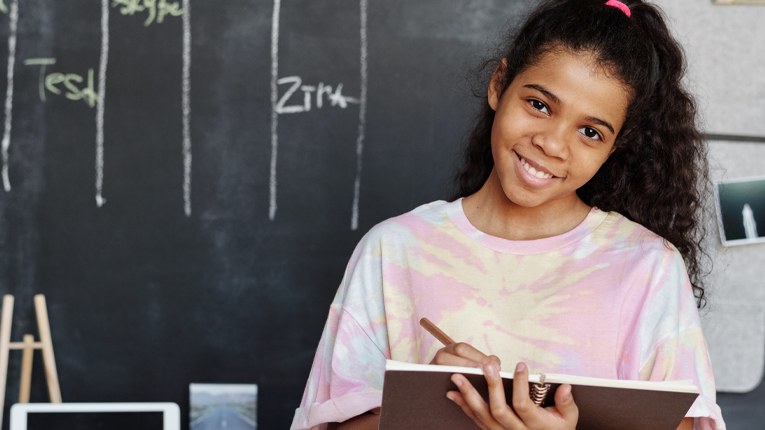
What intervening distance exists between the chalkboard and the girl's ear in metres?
0.82

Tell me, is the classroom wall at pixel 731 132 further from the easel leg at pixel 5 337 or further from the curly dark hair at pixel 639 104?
the easel leg at pixel 5 337

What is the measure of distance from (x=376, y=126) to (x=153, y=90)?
600mm

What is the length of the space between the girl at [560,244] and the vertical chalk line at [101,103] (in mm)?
1096

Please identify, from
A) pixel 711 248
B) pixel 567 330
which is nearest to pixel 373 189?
pixel 711 248

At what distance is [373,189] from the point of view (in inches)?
76.2

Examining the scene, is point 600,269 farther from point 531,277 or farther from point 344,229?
point 344,229

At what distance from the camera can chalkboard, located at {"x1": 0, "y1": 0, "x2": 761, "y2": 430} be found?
6.32ft

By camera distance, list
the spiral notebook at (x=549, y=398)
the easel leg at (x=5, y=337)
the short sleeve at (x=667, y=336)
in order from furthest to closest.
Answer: the easel leg at (x=5, y=337) < the short sleeve at (x=667, y=336) < the spiral notebook at (x=549, y=398)

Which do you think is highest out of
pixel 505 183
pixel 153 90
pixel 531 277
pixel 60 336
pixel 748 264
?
pixel 153 90

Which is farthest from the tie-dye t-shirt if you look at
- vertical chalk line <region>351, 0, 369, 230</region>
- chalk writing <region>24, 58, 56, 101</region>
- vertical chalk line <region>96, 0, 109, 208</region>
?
chalk writing <region>24, 58, 56, 101</region>

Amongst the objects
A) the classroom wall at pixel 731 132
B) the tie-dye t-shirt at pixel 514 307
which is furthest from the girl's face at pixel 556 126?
the classroom wall at pixel 731 132

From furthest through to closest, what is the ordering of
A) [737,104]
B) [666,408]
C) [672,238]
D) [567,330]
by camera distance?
[737,104] → [672,238] → [567,330] → [666,408]

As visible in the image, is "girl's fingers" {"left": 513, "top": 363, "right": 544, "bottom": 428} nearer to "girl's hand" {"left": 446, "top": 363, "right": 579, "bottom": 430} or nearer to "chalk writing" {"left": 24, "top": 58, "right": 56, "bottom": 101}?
"girl's hand" {"left": 446, "top": 363, "right": 579, "bottom": 430}

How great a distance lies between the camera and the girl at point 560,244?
3.11 ft
